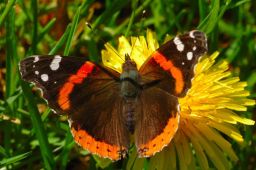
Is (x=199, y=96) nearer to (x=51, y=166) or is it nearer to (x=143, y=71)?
(x=143, y=71)

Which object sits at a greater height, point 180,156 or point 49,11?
point 49,11

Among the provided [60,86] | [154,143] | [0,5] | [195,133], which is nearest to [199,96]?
[195,133]

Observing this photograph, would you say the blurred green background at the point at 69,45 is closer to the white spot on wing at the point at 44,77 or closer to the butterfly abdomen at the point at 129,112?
the white spot on wing at the point at 44,77

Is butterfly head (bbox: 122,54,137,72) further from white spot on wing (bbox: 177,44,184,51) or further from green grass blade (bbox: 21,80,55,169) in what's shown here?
green grass blade (bbox: 21,80,55,169)

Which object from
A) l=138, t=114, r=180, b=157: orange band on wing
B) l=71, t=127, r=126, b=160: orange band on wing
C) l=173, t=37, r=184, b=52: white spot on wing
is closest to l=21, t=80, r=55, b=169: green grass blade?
l=71, t=127, r=126, b=160: orange band on wing

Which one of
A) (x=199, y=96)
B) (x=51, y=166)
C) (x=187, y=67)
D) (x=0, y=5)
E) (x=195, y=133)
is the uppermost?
(x=0, y=5)

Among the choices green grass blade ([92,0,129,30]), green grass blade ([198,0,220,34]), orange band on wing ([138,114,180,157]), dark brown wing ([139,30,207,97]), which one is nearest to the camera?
orange band on wing ([138,114,180,157])

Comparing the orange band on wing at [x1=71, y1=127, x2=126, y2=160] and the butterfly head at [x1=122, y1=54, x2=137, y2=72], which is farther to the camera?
the butterfly head at [x1=122, y1=54, x2=137, y2=72]

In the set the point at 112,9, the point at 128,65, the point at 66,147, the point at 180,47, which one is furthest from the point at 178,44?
the point at 112,9

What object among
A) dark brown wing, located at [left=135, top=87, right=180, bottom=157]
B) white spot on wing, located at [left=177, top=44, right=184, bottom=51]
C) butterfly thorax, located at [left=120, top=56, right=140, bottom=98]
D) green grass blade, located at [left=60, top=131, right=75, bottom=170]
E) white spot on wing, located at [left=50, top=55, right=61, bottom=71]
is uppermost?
white spot on wing, located at [left=177, top=44, right=184, bottom=51]
